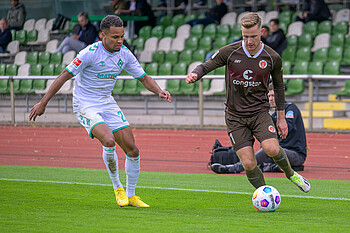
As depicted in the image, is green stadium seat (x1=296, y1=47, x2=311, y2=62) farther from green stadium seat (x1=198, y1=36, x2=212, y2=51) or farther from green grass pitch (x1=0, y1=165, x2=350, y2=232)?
green grass pitch (x1=0, y1=165, x2=350, y2=232)

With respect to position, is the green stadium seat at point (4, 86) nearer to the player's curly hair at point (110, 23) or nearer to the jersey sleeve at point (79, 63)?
the jersey sleeve at point (79, 63)

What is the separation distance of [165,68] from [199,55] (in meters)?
1.18

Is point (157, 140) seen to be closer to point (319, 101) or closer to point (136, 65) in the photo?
point (319, 101)

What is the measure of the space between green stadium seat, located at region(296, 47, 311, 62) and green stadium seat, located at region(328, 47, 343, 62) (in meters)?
0.62

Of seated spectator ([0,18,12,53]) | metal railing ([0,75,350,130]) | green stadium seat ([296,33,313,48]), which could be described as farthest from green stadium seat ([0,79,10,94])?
green stadium seat ([296,33,313,48])

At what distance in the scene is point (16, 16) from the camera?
27.3 meters

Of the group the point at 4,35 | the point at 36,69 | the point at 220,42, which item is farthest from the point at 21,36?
the point at 220,42

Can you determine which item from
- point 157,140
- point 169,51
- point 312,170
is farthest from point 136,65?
point 169,51

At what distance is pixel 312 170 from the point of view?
36.4 feet

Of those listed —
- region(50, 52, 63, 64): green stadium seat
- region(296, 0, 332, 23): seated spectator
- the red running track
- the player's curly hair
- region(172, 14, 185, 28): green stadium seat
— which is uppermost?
the player's curly hair

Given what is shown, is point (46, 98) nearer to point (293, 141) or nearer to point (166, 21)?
point (293, 141)

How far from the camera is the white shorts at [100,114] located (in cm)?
746

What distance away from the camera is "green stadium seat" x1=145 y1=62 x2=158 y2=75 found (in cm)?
2119

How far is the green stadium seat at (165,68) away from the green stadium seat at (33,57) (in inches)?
233
